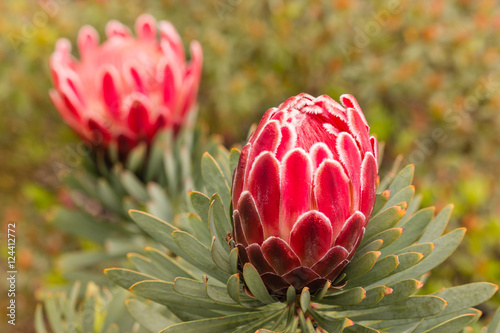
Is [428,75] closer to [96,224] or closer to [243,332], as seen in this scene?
[96,224]

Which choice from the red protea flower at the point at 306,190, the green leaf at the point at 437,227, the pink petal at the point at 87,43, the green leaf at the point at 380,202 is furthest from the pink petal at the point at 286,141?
the pink petal at the point at 87,43

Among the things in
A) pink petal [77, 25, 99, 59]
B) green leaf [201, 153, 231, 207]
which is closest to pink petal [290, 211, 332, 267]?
green leaf [201, 153, 231, 207]

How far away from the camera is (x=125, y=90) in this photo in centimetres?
157

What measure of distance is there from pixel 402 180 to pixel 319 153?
26 cm

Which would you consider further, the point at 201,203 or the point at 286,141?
the point at 201,203

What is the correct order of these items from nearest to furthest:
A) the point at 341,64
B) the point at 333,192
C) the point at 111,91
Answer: the point at 333,192, the point at 111,91, the point at 341,64

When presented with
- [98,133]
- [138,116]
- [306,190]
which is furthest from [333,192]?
[98,133]

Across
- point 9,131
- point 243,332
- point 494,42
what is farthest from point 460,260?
point 9,131

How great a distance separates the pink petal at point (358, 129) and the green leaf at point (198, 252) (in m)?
0.30

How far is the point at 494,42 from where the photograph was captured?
3.19 meters

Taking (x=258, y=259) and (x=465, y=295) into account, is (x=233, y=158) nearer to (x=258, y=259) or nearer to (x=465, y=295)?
(x=258, y=259)

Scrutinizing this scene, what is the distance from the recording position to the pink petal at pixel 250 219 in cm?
68

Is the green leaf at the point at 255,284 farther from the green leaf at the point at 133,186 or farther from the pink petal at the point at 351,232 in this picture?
the green leaf at the point at 133,186

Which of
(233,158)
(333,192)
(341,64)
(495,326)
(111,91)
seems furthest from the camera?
(341,64)
